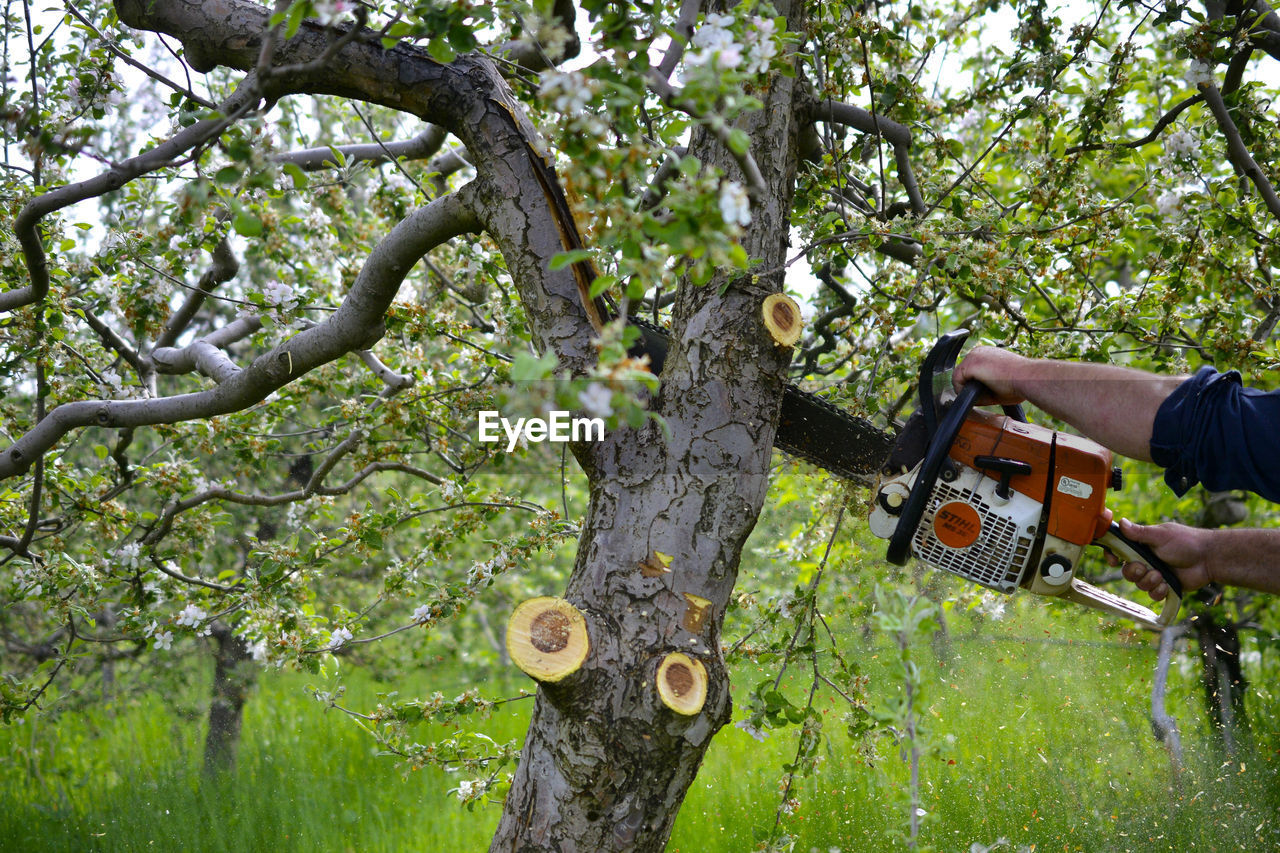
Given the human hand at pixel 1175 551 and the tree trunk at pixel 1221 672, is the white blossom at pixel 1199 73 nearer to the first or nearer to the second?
the human hand at pixel 1175 551

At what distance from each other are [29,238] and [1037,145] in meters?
3.25

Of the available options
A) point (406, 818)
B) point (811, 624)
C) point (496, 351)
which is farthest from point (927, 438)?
point (406, 818)

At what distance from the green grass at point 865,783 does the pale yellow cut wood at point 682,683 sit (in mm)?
1039

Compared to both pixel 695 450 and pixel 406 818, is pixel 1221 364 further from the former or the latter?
pixel 406 818

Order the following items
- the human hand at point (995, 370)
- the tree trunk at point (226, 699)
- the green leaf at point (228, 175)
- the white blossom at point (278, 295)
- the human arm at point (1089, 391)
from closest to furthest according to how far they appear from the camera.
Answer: the green leaf at point (228, 175) < the human arm at point (1089, 391) < the human hand at point (995, 370) < the white blossom at point (278, 295) < the tree trunk at point (226, 699)

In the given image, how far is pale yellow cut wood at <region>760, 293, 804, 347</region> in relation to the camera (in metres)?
2.00

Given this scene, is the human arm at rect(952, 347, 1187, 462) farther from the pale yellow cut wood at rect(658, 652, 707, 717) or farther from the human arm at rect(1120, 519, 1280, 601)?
the pale yellow cut wood at rect(658, 652, 707, 717)

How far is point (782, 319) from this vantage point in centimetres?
202

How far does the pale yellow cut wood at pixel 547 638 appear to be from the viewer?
1.69 meters

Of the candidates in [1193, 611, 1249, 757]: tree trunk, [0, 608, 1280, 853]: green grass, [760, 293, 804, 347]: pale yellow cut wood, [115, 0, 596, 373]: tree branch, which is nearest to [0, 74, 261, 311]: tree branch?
[115, 0, 596, 373]: tree branch

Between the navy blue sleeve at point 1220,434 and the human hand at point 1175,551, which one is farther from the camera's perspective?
the human hand at point 1175,551

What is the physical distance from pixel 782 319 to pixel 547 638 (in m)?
0.89

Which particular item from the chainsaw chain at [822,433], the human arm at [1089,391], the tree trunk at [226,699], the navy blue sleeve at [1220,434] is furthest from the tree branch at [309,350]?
the tree trunk at [226,699]

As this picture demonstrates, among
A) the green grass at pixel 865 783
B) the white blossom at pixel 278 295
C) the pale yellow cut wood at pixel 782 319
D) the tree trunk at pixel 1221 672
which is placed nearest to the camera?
the pale yellow cut wood at pixel 782 319
